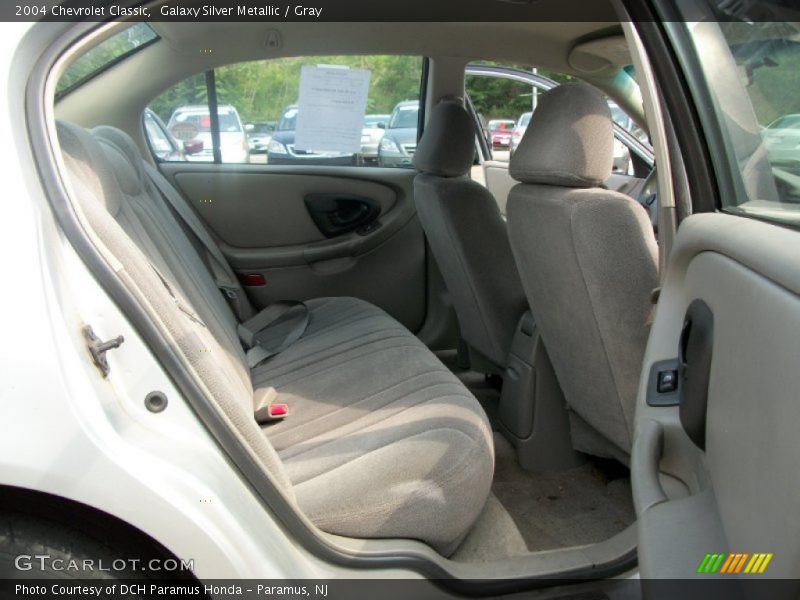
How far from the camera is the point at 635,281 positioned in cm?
150

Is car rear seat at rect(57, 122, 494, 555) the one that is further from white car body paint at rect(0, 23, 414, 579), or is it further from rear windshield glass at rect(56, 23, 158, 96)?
rear windshield glass at rect(56, 23, 158, 96)

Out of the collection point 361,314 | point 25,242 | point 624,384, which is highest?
Answer: point 25,242

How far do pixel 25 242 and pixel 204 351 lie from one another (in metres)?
0.32

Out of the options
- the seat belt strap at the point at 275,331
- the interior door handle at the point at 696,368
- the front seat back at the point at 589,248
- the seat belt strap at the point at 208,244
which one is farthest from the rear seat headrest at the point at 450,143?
the interior door handle at the point at 696,368

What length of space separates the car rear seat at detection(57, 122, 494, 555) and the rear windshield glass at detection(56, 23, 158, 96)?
0.24 metres

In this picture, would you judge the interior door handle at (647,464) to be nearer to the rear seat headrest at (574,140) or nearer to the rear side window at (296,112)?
the rear seat headrest at (574,140)

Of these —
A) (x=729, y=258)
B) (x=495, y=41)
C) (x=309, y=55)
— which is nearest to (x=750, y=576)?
(x=729, y=258)

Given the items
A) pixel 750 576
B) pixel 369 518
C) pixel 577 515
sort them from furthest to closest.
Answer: pixel 577 515
pixel 369 518
pixel 750 576

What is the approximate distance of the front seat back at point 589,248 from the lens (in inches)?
58.9

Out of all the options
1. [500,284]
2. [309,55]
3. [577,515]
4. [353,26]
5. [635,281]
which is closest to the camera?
[635,281]

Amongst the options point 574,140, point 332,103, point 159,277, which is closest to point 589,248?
point 574,140

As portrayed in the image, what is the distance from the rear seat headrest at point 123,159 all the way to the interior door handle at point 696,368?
129cm

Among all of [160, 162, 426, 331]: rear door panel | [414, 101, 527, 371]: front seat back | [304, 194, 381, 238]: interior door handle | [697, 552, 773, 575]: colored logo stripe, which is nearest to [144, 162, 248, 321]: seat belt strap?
[160, 162, 426, 331]: rear door panel

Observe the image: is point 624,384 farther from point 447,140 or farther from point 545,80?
point 545,80
